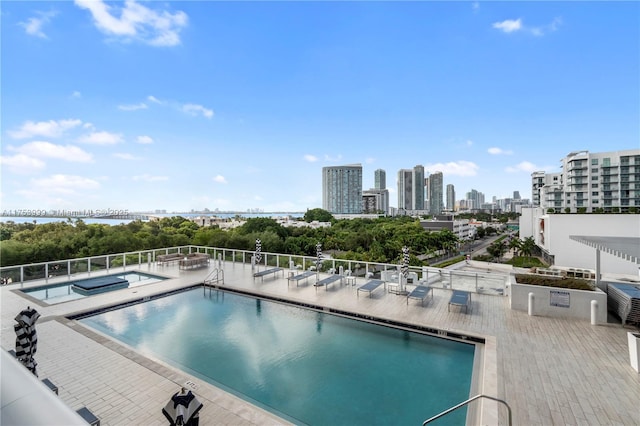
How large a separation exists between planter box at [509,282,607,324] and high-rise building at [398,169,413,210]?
5707 inches

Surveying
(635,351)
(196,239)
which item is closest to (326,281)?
(635,351)

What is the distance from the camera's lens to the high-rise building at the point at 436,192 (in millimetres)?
152137

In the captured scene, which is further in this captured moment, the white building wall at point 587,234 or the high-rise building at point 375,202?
the high-rise building at point 375,202

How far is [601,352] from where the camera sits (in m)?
5.75

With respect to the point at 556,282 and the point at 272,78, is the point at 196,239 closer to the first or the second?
the point at 272,78

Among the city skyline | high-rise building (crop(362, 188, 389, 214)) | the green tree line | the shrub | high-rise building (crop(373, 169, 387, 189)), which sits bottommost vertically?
the green tree line

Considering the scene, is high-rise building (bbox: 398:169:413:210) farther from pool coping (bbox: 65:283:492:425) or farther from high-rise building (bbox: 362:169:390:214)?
pool coping (bbox: 65:283:492:425)

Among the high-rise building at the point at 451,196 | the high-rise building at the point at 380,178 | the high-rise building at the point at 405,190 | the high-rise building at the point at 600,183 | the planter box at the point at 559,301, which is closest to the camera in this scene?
the planter box at the point at 559,301

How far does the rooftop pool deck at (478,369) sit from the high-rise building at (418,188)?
146109mm

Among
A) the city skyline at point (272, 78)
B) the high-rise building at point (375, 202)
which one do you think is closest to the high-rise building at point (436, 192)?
the high-rise building at point (375, 202)

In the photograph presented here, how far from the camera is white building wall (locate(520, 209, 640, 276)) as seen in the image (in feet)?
79.7

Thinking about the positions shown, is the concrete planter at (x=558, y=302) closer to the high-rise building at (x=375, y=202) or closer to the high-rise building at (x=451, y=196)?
the high-rise building at (x=375, y=202)

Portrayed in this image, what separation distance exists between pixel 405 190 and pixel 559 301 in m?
147

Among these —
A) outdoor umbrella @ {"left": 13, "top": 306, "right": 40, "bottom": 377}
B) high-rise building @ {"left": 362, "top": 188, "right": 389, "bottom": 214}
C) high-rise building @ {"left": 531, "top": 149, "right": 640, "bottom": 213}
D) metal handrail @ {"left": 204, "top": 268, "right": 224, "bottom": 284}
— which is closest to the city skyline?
metal handrail @ {"left": 204, "top": 268, "right": 224, "bottom": 284}
